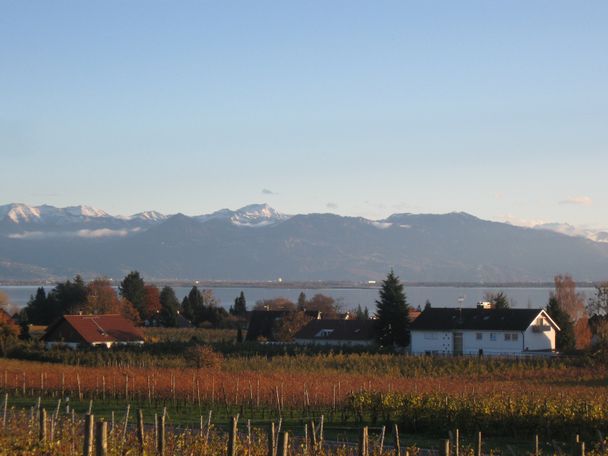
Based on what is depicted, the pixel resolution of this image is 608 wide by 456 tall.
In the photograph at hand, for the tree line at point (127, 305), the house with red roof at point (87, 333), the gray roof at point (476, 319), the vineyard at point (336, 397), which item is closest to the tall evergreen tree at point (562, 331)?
the gray roof at point (476, 319)

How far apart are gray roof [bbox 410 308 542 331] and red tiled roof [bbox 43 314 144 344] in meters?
17.4

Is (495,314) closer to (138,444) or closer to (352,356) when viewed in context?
(352,356)

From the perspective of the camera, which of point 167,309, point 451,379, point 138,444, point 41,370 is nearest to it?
point 138,444

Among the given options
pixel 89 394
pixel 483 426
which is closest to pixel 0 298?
pixel 89 394

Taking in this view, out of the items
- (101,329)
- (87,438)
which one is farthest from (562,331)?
(87,438)

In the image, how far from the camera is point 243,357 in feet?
165

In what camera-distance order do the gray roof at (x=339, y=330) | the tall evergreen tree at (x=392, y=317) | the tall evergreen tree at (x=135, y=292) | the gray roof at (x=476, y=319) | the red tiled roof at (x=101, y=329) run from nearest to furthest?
the gray roof at (x=476, y=319) < the red tiled roof at (x=101, y=329) < the tall evergreen tree at (x=392, y=317) < the gray roof at (x=339, y=330) < the tall evergreen tree at (x=135, y=292)

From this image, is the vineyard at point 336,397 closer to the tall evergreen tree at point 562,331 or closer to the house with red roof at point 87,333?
the house with red roof at point 87,333

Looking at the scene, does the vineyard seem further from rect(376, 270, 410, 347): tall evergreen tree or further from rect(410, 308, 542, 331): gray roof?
rect(376, 270, 410, 347): tall evergreen tree

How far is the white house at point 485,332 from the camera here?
5897cm

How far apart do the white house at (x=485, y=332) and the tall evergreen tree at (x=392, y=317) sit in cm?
177

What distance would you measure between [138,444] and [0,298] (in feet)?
216

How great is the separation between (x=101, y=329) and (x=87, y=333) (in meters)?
1.43

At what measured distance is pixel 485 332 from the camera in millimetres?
59625
